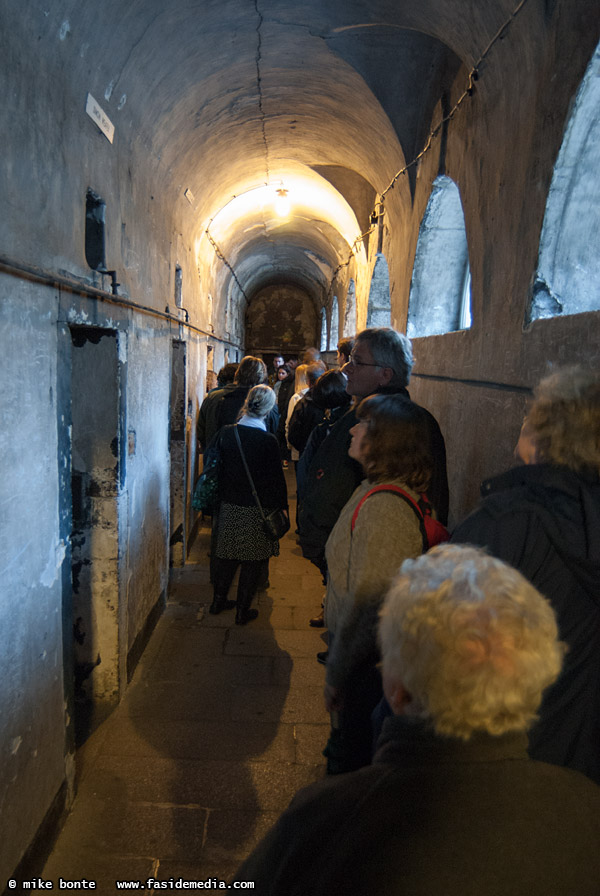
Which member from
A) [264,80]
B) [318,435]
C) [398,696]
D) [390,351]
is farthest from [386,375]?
[264,80]

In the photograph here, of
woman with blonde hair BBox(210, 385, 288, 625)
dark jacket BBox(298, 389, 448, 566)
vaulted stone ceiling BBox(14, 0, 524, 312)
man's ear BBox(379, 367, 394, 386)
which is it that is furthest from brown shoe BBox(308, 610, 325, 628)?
vaulted stone ceiling BBox(14, 0, 524, 312)

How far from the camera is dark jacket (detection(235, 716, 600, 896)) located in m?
0.80

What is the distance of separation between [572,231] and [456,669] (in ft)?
7.73

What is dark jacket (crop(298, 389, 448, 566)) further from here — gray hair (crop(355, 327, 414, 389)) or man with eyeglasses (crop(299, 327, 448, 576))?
gray hair (crop(355, 327, 414, 389))

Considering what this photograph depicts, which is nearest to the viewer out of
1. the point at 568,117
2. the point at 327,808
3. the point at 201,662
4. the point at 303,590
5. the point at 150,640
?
the point at 327,808

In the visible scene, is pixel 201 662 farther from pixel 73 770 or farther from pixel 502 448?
pixel 502 448

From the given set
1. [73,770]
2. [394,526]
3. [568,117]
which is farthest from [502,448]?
[73,770]

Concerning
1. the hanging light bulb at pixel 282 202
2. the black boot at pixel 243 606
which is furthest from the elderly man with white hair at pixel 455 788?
the hanging light bulb at pixel 282 202

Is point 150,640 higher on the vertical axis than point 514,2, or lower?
lower

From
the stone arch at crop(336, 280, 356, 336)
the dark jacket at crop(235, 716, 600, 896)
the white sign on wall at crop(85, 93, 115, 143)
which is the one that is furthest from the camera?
the stone arch at crop(336, 280, 356, 336)

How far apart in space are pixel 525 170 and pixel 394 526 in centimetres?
194

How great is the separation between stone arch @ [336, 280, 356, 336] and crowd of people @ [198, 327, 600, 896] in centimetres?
868

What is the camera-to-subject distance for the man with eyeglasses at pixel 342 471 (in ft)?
8.89

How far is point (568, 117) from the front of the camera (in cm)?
232
